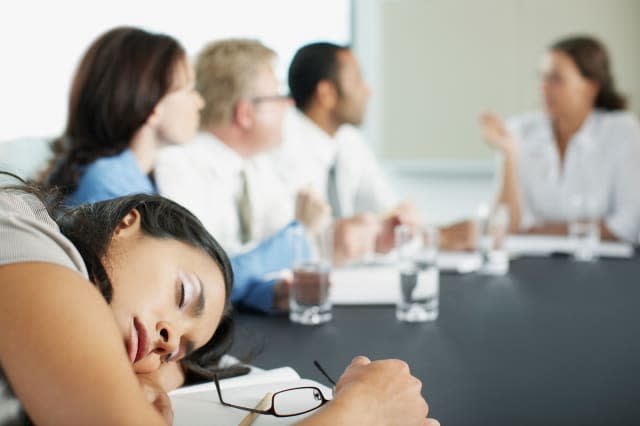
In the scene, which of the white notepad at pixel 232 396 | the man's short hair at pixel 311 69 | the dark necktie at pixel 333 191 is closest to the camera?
the white notepad at pixel 232 396

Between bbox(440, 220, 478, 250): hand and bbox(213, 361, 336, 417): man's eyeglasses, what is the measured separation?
1.52 meters

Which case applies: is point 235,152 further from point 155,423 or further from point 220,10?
point 220,10

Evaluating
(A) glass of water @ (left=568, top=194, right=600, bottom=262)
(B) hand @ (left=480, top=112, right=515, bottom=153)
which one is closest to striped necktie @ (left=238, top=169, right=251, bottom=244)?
(A) glass of water @ (left=568, top=194, right=600, bottom=262)

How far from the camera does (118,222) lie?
98cm

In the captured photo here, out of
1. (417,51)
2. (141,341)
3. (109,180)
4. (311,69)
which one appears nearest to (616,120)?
(311,69)

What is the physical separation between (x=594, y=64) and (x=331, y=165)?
1.33 metres

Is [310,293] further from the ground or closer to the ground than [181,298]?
closer to the ground

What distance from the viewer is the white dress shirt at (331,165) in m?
2.92

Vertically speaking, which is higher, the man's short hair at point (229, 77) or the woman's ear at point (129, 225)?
the man's short hair at point (229, 77)

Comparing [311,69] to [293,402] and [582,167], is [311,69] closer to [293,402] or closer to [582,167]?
[582,167]

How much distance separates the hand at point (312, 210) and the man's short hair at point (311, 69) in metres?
0.87

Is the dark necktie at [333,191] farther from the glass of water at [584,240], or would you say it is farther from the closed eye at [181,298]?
the closed eye at [181,298]

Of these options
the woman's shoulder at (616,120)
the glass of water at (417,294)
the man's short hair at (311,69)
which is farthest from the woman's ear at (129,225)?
the woman's shoulder at (616,120)

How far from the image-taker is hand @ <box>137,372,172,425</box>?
0.90 meters
